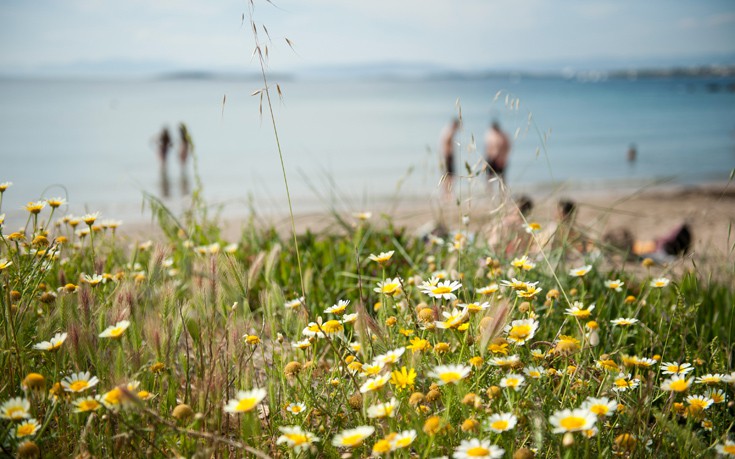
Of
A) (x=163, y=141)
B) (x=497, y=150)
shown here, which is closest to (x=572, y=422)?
(x=497, y=150)

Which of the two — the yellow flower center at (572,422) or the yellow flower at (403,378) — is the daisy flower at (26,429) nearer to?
the yellow flower at (403,378)

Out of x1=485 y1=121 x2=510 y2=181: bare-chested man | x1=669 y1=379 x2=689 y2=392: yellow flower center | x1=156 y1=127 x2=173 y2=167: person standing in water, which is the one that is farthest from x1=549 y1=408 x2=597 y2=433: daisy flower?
x1=156 y1=127 x2=173 y2=167: person standing in water

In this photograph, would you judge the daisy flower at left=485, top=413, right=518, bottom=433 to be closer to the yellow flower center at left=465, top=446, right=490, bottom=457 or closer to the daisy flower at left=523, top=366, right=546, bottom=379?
the yellow flower center at left=465, top=446, right=490, bottom=457

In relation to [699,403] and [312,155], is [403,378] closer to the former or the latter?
[699,403]

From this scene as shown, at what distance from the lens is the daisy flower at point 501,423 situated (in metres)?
1.45

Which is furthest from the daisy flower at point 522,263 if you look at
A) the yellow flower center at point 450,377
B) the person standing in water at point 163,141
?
the person standing in water at point 163,141

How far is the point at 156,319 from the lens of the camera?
6.07 ft

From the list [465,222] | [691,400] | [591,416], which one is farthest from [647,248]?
[591,416]

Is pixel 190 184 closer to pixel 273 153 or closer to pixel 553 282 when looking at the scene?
pixel 273 153

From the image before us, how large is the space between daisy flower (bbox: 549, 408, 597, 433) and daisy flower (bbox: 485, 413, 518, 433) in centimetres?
9

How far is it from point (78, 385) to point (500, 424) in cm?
113

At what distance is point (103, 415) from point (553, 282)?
7.52 ft

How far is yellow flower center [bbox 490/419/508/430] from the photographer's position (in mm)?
1456

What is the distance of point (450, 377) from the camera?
1.52 meters
